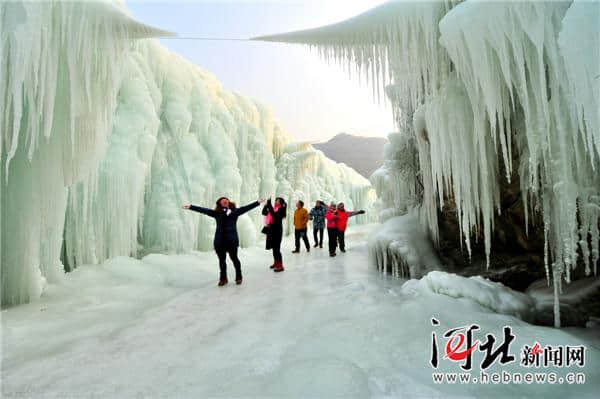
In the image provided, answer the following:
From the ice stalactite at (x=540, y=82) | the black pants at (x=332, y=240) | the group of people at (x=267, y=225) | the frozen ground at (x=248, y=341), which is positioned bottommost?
the frozen ground at (x=248, y=341)

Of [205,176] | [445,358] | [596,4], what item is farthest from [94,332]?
[205,176]

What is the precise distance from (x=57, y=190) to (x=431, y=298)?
4.78 metres

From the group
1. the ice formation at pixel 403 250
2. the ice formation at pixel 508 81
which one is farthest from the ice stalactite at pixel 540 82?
the ice formation at pixel 403 250

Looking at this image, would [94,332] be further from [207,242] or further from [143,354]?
[207,242]

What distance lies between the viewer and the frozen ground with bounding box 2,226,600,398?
1.77m

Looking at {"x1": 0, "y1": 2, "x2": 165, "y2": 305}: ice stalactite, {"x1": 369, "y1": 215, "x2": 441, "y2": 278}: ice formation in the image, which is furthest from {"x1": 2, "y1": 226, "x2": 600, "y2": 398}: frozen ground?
{"x1": 369, "y1": 215, "x2": 441, "y2": 278}: ice formation

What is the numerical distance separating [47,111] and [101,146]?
1.07 m

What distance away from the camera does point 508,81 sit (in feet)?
8.09

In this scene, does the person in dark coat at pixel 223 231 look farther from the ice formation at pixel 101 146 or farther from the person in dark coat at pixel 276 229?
the ice formation at pixel 101 146

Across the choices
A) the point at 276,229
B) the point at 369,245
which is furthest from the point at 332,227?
the point at 276,229

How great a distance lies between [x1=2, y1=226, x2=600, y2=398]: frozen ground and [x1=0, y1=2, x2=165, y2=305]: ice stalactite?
0.65m

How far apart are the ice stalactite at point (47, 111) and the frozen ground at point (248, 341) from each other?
0.65 meters

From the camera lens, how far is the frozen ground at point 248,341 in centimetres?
177

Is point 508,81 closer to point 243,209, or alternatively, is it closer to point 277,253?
point 243,209
